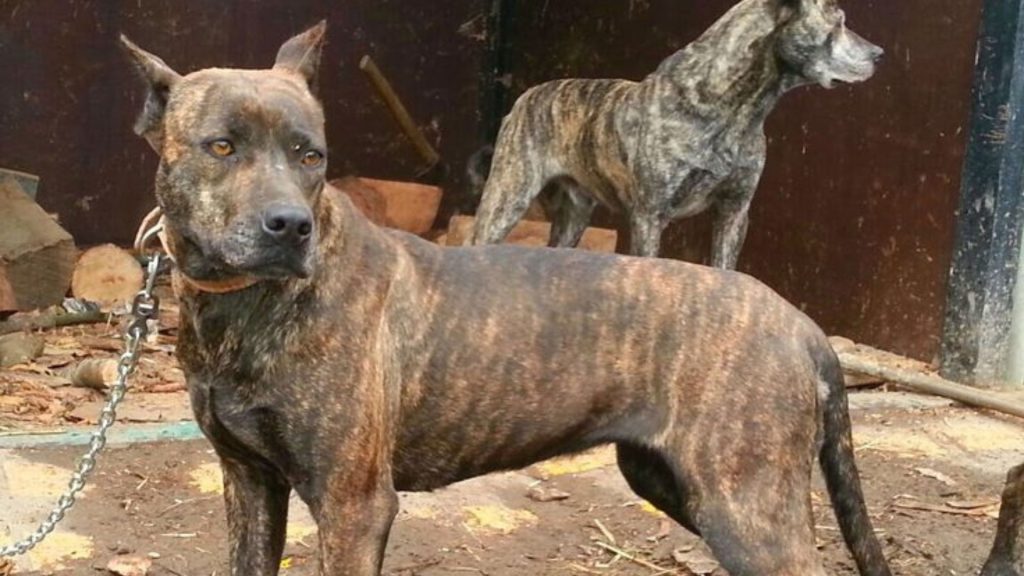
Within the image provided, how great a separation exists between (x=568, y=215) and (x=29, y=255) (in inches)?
124

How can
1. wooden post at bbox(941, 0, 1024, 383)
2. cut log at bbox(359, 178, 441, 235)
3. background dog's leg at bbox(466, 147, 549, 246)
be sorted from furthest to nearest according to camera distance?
cut log at bbox(359, 178, 441, 235), background dog's leg at bbox(466, 147, 549, 246), wooden post at bbox(941, 0, 1024, 383)

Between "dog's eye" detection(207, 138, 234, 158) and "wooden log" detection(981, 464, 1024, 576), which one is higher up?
"dog's eye" detection(207, 138, 234, 158)

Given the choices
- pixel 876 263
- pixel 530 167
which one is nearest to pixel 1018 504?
pixel 876 263

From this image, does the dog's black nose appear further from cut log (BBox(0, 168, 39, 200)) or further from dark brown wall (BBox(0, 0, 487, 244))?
dark brown wall (BBox(0, 0, 487, 244))

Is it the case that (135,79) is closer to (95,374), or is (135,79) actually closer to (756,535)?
(95,374)

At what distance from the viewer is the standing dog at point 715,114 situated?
6.61 m

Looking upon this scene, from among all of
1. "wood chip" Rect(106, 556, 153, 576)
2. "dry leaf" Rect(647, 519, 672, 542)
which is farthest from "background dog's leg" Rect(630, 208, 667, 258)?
"wood chip" Rect(106, 556, 153, 576)

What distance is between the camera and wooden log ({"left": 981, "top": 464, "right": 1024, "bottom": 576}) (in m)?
4.32

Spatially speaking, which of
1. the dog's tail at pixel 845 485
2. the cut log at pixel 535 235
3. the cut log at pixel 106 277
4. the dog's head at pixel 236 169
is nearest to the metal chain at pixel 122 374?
the dog's head at pixel 236 169

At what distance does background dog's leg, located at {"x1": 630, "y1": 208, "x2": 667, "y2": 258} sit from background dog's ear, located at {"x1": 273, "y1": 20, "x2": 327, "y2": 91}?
3348 millimetres

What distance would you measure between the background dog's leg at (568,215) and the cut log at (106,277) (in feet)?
8.51

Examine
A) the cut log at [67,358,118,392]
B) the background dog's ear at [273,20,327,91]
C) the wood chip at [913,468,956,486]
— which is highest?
the background dog's ear at [273,20,327,91]

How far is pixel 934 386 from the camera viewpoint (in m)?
6.67

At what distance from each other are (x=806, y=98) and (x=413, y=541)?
4507 mm
